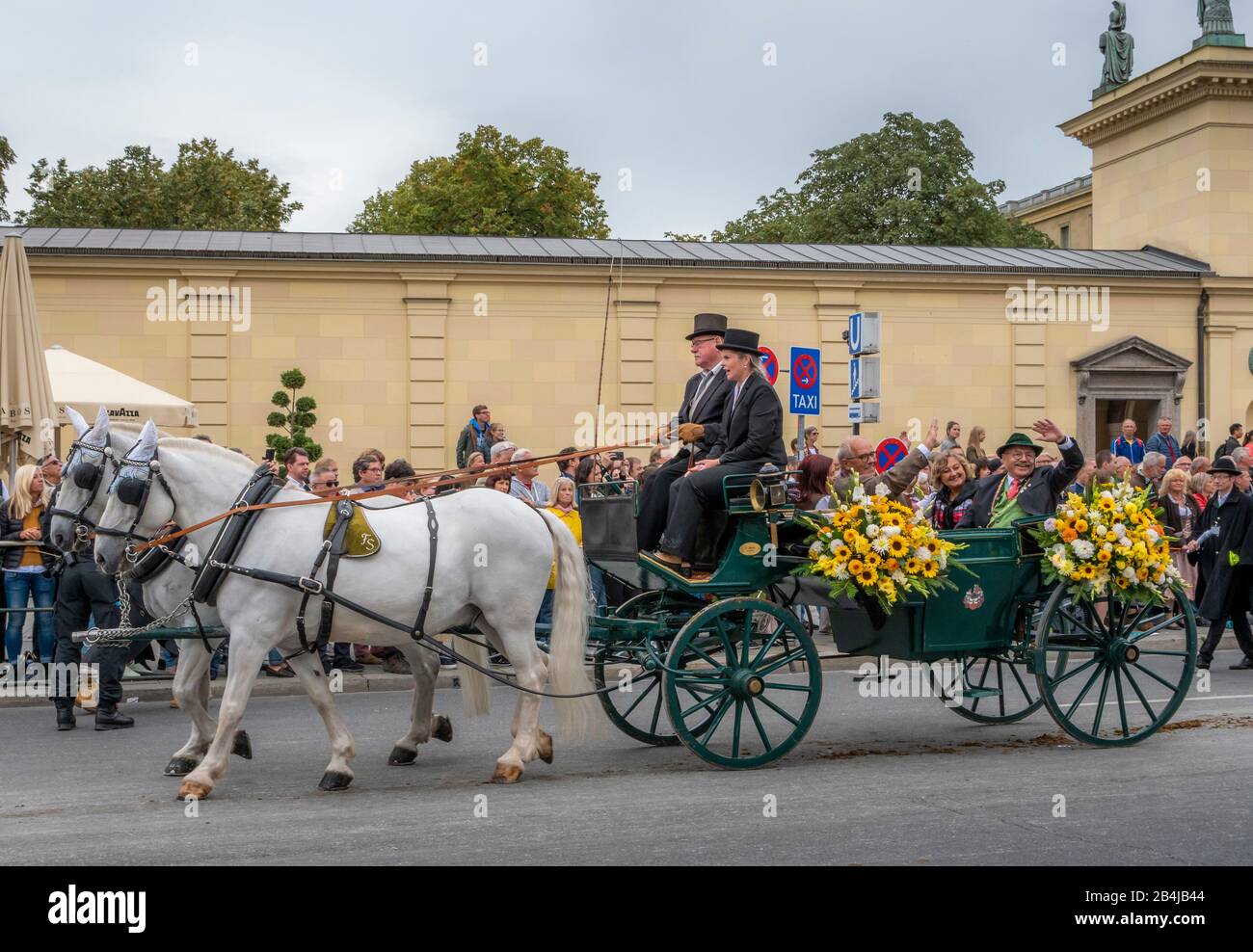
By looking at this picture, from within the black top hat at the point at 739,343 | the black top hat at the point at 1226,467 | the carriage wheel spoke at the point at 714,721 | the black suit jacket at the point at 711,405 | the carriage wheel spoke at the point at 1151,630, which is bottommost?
the carriage wheel spoke at the point at 714,721

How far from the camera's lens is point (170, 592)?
8.10 meters

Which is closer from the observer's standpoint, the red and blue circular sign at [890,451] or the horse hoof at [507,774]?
the horse hoof at [507,774]

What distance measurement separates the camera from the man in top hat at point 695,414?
8781 millimetres

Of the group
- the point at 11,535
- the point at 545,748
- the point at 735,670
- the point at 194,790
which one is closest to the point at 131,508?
the point at 194,790

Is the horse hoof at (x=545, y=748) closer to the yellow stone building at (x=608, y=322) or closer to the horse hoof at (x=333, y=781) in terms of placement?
the horse hoof at (x=333, y=781)

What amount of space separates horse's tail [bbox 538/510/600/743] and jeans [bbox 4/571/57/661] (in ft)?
18.5

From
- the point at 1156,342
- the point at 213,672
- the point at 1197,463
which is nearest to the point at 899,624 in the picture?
the point at 213,672

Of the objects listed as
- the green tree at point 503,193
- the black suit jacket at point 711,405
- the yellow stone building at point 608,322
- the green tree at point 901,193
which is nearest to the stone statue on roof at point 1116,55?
the yellow stone building at point 608,322

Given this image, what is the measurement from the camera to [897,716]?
10.4m

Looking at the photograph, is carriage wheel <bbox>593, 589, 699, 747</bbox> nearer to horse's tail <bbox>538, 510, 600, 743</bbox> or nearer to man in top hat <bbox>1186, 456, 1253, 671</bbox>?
horse's tail <bbox>538, 510, 600, 743</bbox>

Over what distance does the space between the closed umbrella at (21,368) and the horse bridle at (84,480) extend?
5.38 m

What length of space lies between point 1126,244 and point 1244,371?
5.91 metres

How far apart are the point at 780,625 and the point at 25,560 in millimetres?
6888

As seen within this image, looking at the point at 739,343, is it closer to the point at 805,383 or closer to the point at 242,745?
the point at 242,745
